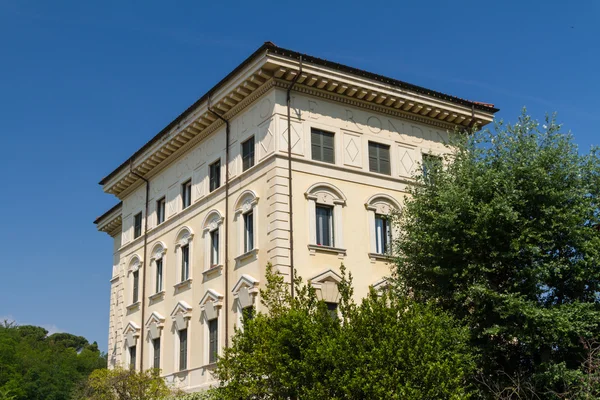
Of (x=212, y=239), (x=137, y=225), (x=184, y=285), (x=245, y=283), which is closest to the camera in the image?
(x=245, y=283)

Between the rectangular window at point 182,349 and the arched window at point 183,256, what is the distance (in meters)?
1.77

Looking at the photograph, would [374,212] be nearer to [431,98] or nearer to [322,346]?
[431,98]

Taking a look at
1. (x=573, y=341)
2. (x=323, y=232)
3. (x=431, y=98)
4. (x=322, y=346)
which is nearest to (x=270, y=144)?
(x=323, y=232)

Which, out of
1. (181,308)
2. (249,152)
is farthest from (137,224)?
(249,152)

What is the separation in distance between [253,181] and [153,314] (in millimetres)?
8689

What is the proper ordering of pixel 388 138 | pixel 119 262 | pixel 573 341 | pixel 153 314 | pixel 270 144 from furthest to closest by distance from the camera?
pixel 119 262
pixel 153 314
pixel 388 138
pixel 270 144
pixel 573 341

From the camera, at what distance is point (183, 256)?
30.1m

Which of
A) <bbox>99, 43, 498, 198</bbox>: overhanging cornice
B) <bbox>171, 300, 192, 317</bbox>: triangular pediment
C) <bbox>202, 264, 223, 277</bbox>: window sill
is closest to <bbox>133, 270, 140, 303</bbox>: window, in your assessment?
<bbox>171, 300, 192, 317</bbox>: triangular pediment

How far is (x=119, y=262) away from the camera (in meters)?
38.2

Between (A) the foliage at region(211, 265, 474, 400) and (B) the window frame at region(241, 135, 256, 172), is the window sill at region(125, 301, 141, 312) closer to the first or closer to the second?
(B) the window frame at region(241, 135, 256, 172)

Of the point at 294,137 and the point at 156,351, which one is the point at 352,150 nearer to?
the point at 294,137

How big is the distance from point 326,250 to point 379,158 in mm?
4535

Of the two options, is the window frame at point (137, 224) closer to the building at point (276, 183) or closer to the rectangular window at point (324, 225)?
the building at point (276, 183)

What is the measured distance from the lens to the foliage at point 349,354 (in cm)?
1703
